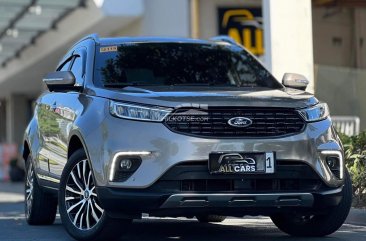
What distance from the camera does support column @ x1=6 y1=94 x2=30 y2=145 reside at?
39.5m

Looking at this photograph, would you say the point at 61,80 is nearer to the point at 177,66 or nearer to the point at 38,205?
the point at 177,66

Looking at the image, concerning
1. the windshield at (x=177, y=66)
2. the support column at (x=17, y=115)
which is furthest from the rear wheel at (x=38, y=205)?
the support column at (x=17, y=115)

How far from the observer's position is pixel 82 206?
6590mm

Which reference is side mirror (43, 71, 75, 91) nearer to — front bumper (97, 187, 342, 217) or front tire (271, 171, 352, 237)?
front bumper (97, 187, 342, 217)

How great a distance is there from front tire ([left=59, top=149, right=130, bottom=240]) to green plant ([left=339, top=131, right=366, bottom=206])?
3.70 m

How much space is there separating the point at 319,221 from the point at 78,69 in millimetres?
2699

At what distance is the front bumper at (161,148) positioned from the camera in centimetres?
593

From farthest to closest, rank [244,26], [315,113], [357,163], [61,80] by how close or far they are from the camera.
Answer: [244,26] → [357,163] → [61,80] → [315,113]

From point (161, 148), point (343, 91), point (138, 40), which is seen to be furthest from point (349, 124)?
point (161, 148)

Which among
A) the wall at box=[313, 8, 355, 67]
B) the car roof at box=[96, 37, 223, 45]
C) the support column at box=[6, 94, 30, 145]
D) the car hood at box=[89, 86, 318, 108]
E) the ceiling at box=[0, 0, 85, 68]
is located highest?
the ceiling at box=[0, 0, 85, 68]

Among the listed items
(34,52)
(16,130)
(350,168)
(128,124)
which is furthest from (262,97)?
(16,130)

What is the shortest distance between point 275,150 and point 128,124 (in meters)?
1.15

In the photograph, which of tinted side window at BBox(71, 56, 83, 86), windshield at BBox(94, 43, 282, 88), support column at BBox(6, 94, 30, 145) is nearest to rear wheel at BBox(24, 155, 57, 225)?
tinted side window at BBox(71, 56, 83, 86)

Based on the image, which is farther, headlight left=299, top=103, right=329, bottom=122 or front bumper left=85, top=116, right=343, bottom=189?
headlight left=299, top=103, right=329, bottom=122
